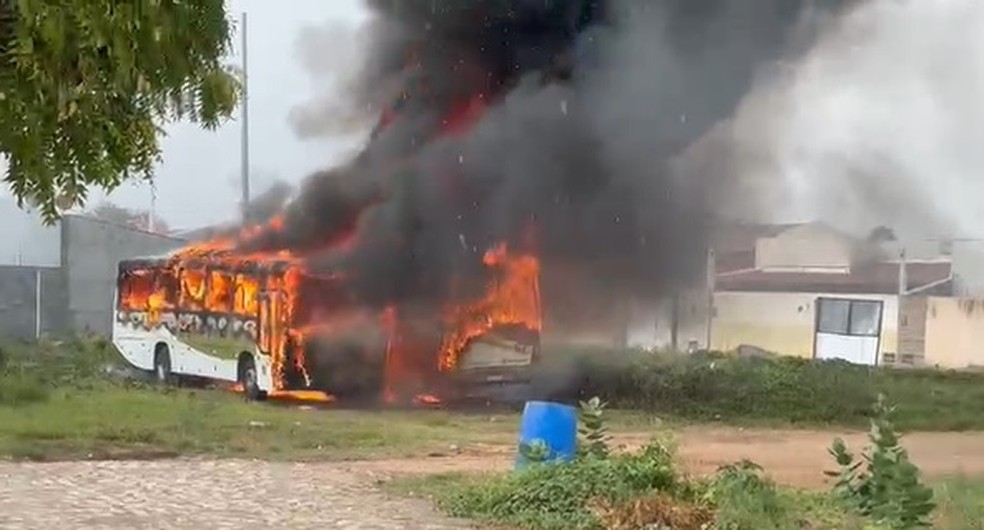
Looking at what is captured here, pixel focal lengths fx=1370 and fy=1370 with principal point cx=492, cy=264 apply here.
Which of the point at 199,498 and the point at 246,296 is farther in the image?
the point at 246,296

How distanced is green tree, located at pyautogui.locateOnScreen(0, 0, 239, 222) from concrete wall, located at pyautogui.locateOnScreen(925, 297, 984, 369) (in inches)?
788

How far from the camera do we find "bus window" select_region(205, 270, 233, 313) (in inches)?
770

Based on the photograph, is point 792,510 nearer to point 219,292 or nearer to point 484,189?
point 484,189

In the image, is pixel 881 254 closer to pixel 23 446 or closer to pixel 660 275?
pixel 660 275

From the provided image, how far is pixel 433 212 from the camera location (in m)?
19.6

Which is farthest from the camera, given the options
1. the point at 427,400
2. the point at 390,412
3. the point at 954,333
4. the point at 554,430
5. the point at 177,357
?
the point at 954,333

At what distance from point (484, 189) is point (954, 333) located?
860 centimetres

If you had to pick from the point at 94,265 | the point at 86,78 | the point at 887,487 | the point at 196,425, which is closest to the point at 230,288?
the point at 196,425

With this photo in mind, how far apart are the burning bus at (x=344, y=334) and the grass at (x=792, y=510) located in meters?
8.91

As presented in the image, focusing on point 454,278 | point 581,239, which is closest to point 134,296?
point 454,278

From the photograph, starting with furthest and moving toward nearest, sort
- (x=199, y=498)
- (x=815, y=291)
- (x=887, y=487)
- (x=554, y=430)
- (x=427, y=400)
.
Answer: (x=815, y=291) → (x=427, y=400) → (x=199, y=498) → (x=554, y=430) → (x=887, y=487)

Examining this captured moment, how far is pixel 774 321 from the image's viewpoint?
24219 mm

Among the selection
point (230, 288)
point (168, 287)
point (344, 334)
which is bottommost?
point (344, 334)

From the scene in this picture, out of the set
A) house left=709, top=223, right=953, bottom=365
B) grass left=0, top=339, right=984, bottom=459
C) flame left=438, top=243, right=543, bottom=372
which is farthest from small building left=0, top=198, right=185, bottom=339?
house left=709, top=223, right=953, bottom=365
